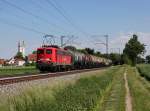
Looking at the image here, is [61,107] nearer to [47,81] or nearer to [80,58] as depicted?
[47,81]

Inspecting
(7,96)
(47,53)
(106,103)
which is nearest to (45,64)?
(47,53)

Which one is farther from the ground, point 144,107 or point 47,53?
point 47,53

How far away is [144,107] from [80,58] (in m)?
57.0

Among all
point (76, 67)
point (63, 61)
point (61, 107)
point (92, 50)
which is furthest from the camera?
point (92, 50)

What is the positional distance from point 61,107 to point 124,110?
5936mm

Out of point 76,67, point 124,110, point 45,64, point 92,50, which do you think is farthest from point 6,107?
point 92,50

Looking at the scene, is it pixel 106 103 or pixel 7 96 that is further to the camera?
pixel 106 103

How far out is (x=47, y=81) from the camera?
100 ft

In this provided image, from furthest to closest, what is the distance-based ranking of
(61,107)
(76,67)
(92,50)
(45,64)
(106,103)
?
(92,50), (76,67), (45,64), (106,103), (61,107)

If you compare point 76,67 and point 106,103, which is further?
point 76,67

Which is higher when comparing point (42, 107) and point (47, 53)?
point (47, 53)

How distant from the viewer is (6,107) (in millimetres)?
16547

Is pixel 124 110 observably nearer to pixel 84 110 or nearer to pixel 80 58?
pixel 84 110

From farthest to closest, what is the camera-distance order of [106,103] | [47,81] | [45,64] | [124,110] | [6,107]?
[45,64] → [47,81] → [106,103] → [124,110] → [6,107]
